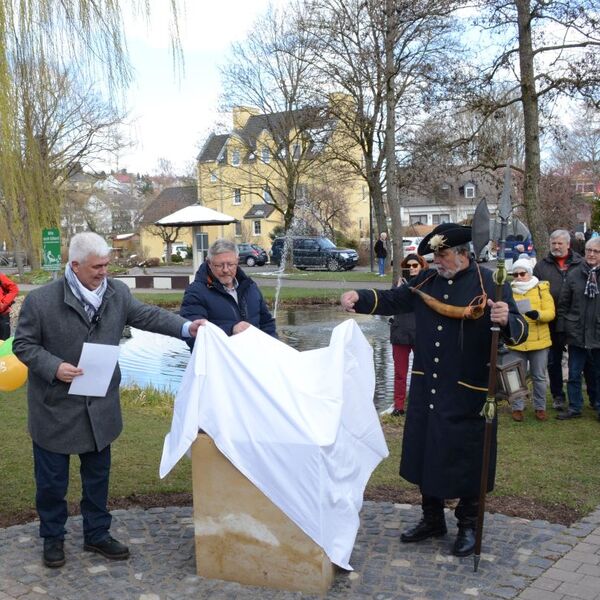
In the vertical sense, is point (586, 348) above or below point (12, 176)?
below

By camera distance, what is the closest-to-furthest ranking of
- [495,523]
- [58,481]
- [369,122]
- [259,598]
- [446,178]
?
[259,598], [58,481], [495,523], [446,178], [369,122]

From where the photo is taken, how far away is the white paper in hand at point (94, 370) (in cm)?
473

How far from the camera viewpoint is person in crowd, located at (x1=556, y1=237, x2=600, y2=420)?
326 inches

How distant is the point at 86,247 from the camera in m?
4.70

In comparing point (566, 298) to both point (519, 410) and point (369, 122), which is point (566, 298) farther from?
point (369, 122)

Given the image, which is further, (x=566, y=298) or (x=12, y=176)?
(x=566, y=298)

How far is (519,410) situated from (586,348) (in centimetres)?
99

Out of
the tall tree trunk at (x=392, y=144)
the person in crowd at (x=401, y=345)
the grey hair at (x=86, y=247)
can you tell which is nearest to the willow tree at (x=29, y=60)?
the grey hair at (x=86, y=247)

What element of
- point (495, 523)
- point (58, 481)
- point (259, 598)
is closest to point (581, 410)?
point (495, 523)

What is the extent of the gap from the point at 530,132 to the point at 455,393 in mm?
8844

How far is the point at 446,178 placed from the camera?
1800 cm

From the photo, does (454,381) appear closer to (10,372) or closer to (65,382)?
(65,382)

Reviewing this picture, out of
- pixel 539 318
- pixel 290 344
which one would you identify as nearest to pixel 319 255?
pixel 290 344

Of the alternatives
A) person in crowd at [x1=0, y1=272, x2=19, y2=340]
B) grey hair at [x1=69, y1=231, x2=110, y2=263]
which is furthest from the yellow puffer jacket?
person in crowd at [x1=0, y1=272, x2=19, y2=340]
